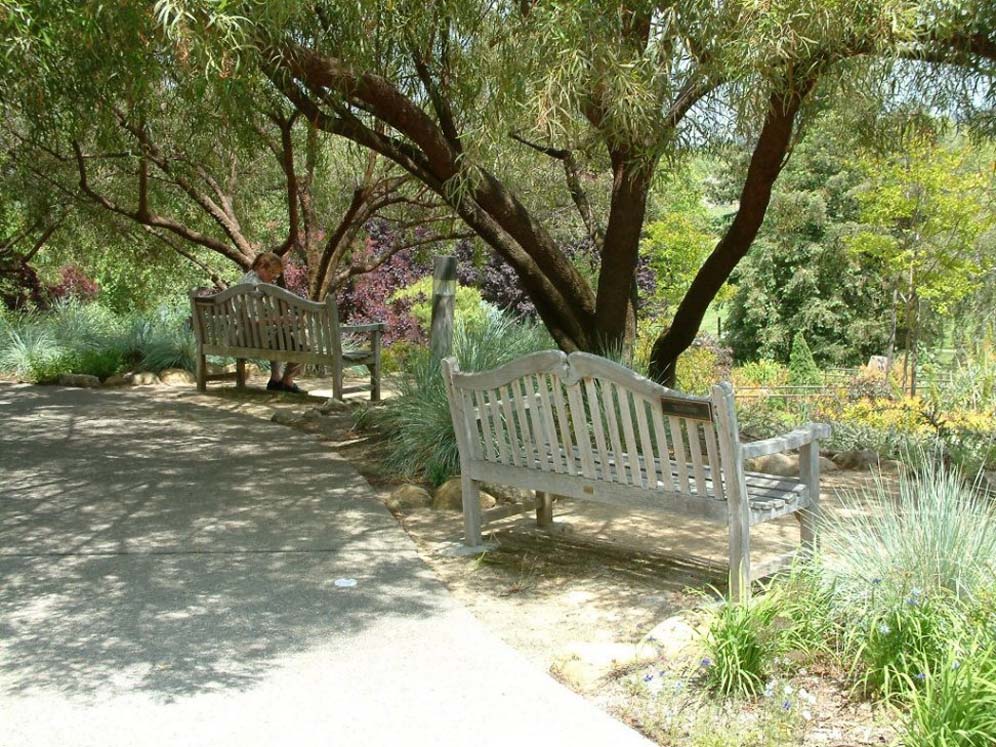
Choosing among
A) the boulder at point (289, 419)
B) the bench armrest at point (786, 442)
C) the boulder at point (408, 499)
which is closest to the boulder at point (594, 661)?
the bench armrest at point (786, 442)

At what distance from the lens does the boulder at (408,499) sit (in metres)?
6.61

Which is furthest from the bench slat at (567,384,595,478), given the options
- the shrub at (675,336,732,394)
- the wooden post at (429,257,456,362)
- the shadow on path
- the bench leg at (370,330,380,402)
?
the bench leg at (370,330,380,402)

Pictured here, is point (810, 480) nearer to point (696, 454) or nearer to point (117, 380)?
point (696, 454)

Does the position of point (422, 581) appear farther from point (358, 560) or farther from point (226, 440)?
point (226, 440)

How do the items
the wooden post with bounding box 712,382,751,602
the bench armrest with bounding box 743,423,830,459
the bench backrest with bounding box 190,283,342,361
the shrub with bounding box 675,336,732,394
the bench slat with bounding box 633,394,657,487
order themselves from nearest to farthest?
the wooden post with bounding box 712,382,751,602 < the bench armrest with bounding box 743,423,830,459 < the bench slat with bounding box 633,394,657,487 < the bench backrest with bounding box 190,283,342,361 < the shrub with bounding box 675,336,732,394

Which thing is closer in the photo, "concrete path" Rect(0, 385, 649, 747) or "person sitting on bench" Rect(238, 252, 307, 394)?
"concrete path" Rect(0, 385, 649, 747)

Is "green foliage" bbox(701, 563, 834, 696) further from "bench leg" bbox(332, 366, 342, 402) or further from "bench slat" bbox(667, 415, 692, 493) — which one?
"bench leg" bbox(332, 366, 342, 402)

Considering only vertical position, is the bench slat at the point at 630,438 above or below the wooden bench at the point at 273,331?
below

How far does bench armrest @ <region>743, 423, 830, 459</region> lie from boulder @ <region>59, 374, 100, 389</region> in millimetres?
9734

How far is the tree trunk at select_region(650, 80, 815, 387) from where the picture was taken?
282 inches

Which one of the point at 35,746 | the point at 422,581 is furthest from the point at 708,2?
the point at 35,746

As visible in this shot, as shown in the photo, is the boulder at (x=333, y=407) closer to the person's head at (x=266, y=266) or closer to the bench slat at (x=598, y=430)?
the person's head at (x=266, y=266)

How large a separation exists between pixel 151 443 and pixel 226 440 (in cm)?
60

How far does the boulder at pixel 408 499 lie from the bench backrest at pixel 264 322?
153 inches
